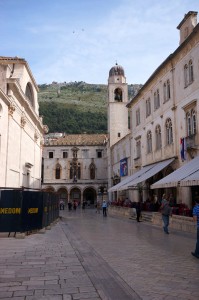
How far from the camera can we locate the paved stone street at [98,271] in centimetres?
511

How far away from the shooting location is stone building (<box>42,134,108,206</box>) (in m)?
61.9

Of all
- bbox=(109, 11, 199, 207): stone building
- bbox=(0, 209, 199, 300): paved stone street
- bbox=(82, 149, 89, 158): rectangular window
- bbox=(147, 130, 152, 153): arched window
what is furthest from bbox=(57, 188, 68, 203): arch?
bbox=(0, 209, 199, 300): paved stone street

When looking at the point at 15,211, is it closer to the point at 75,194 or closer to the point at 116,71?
the point at 116,71

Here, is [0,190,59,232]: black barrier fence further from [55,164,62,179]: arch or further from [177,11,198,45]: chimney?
[55,164,62,179]: arch

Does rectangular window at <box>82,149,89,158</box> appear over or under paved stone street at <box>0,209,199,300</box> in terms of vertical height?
over

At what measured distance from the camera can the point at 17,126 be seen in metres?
28.6

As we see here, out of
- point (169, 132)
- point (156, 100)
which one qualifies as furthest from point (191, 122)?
point (156, 100)

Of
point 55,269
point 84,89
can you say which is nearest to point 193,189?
point 55,269

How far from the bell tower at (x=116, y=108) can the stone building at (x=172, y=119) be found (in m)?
18.6

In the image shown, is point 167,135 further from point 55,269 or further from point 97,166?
point 97,166

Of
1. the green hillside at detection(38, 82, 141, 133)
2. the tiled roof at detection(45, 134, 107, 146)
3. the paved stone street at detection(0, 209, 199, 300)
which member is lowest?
the paved stone street at detection(0, 209, 199, 300)

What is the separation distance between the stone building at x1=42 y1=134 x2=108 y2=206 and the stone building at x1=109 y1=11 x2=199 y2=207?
3060 cm

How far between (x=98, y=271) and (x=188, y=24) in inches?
814

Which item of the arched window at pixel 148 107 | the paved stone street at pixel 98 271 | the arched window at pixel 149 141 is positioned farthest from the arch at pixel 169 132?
the paved stone street at pixel 98 271
